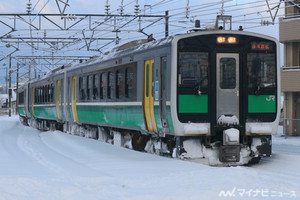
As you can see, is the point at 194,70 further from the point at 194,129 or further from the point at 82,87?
the point at 82,87

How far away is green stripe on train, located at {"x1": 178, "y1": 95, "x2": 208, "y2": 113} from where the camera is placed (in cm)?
1195

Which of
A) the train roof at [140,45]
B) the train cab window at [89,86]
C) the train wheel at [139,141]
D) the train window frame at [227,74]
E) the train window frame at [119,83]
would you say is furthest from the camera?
the train cab window at [89,86]

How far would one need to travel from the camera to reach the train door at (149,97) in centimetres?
1314

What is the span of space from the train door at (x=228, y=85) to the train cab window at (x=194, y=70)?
1.12 feet

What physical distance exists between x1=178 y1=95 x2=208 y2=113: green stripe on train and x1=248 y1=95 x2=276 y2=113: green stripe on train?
109cm

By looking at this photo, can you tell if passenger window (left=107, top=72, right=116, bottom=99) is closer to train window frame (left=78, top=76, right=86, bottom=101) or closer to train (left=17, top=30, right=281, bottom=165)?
train (left=17, top=30, right=281, bottom=165)

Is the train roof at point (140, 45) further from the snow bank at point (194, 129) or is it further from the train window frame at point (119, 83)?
the snow bank at point (194, 129)

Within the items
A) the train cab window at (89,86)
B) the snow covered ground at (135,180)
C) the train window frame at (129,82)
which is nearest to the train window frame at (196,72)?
the snow covered ground at (135,180)

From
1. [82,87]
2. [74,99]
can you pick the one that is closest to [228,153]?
[82,87]

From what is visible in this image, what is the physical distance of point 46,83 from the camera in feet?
94.2

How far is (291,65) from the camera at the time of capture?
2903cm

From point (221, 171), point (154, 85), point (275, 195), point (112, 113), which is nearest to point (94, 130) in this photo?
point (112, 113)

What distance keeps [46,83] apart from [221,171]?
20.5m

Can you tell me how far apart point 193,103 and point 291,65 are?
60.1 ft
